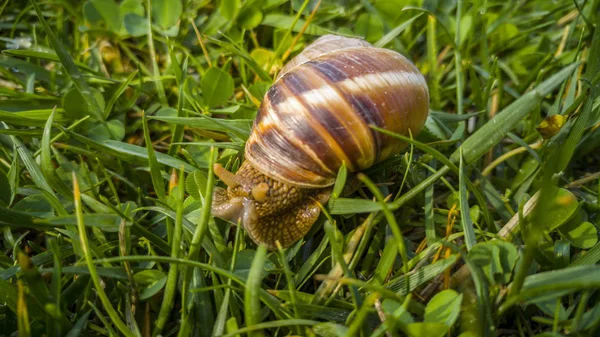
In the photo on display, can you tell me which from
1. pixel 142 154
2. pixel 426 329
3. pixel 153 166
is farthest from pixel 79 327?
pixel 426 329

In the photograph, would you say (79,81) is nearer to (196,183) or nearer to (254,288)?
(196,183)

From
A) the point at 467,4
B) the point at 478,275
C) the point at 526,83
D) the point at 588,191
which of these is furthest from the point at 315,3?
the point at 478,275

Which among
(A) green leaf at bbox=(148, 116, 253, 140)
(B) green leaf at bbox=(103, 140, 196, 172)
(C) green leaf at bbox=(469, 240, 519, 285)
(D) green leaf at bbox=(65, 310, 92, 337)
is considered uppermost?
(A) green leaf at bbox=(148, 116, 253, 140)

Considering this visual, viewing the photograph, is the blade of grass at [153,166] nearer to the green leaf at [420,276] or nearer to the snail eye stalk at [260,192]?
the snail eye stalk at [260,192]

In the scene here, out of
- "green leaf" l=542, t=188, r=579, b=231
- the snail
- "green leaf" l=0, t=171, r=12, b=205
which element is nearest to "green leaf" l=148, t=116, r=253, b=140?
the snail

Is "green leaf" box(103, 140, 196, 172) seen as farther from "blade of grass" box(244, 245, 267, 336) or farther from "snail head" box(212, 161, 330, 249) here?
"blade of grass" box(244, 245, 267, 336)

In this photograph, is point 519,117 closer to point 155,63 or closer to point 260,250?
point 260,250
